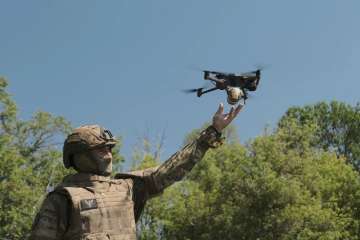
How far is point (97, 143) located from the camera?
636cm

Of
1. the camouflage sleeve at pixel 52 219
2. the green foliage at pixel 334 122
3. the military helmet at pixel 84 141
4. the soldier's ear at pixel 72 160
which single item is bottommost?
the camouflage sleeve at pixel 52 219

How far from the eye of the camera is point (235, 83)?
6.80 m

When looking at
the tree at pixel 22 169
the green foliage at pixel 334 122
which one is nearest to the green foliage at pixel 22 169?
the tree at pixel 22 169

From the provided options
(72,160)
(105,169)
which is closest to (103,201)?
(105,169)

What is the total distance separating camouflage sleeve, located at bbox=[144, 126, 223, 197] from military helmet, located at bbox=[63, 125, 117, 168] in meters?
0.47

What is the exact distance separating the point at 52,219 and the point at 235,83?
2008 millimetres

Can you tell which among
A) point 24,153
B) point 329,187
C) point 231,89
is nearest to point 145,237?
point 24,153

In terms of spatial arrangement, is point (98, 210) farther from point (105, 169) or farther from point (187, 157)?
point (187, 157)

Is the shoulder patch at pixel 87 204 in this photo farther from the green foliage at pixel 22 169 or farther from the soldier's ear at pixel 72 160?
the green foliage at pixel 22 169

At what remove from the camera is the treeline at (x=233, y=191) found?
2822cm

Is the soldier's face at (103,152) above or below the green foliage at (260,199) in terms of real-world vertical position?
below

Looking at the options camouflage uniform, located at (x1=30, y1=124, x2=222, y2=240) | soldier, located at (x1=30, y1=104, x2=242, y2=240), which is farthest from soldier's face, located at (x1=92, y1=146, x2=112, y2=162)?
camouflage uniform, located at (x1=30, y1=124, x2=222, y2=240)

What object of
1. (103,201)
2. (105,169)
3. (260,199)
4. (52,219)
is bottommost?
(52,219)

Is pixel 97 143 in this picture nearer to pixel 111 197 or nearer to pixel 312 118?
pixel 111 197
